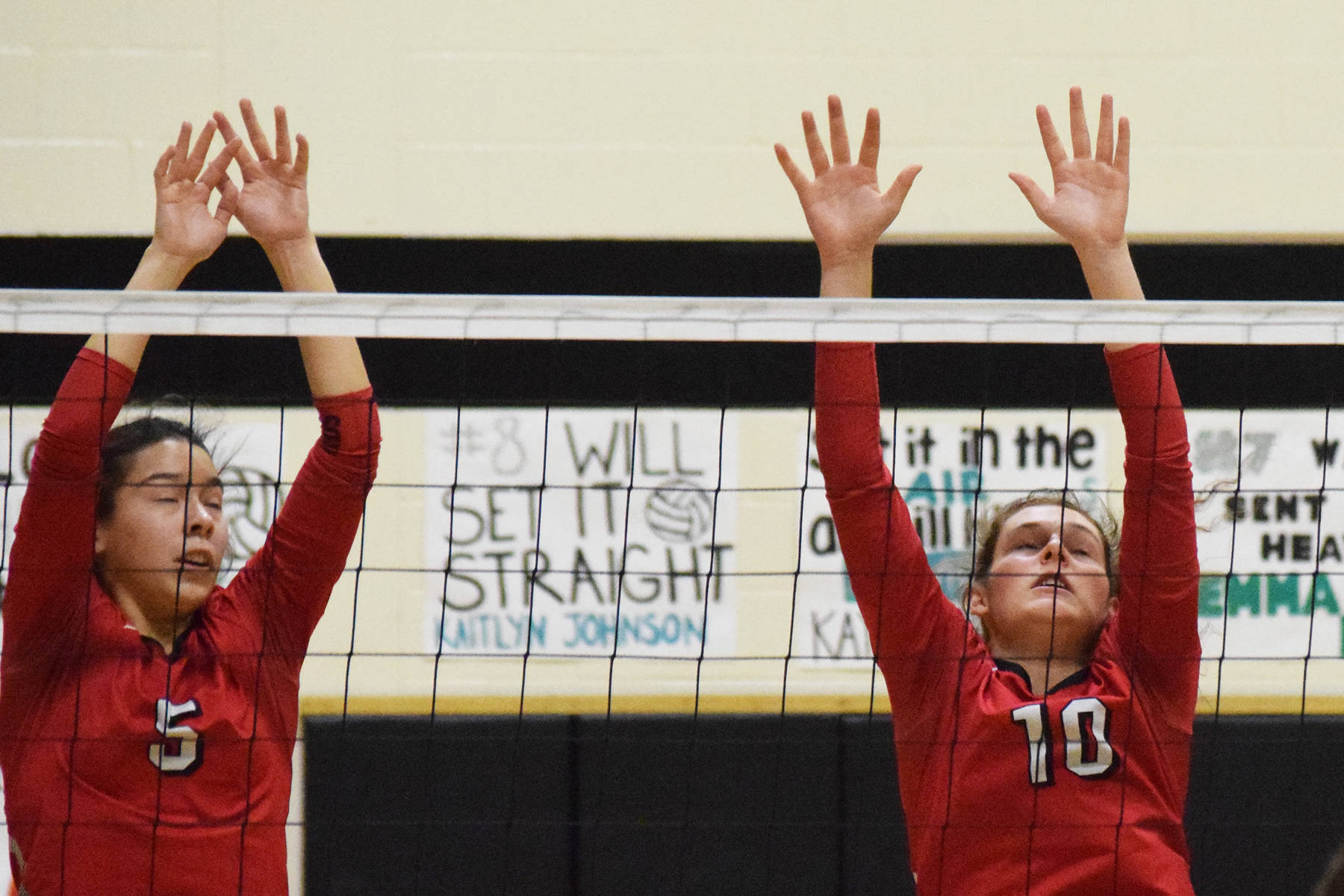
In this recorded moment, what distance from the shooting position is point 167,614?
171 centimetres

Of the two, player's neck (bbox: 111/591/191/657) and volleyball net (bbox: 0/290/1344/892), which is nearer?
player's neck (bbox: 111/591/191/657)

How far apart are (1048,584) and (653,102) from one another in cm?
152

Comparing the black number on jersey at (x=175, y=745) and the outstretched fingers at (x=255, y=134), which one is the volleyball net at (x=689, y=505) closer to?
the outstretched fingers at (x=255, y=134)

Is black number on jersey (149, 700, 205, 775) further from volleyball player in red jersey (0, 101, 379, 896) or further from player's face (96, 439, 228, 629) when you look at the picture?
player's face (96, 439, 228, 629)

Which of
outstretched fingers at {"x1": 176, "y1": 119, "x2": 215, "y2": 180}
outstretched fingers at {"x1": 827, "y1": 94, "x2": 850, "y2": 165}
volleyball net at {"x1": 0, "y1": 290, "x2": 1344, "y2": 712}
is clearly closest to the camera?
outstretched fingers at {"x1": 827, "y1": 94, "x2": 850, "y2": 165}

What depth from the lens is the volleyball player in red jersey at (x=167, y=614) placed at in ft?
5.08

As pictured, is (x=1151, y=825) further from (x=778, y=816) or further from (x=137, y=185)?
(x=137, y=185)

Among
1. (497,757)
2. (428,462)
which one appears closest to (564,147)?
(428,462)

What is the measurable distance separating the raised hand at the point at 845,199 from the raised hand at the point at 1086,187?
→ 18 cm

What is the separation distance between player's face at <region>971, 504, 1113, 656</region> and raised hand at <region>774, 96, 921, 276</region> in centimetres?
45

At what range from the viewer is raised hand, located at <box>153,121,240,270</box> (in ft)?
5.62

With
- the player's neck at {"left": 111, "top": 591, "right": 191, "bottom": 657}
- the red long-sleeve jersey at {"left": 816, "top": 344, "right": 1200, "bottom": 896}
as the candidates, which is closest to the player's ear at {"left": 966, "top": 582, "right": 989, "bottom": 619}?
the red long-sleeve jersey at {"left": 816, "top": 344, "right": 1200, "bottom": 896}

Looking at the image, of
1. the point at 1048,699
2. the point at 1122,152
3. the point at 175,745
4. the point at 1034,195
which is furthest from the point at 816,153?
the point at 175,745

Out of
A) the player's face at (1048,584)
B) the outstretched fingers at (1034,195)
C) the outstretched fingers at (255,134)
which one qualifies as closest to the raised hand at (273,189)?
the outstretched fingers at (255,134)
